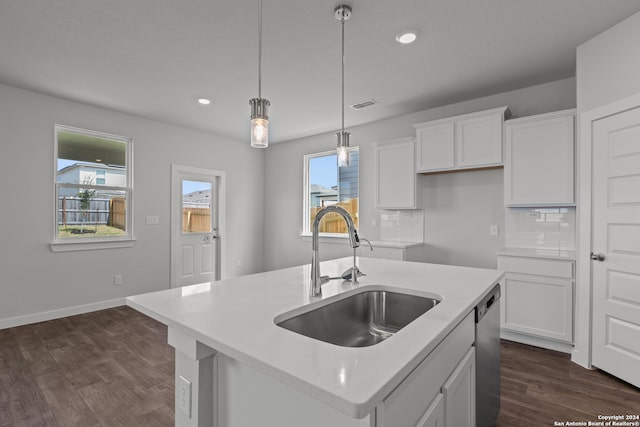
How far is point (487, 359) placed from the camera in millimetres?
1616

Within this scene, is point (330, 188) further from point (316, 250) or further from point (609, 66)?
point (316, 250)

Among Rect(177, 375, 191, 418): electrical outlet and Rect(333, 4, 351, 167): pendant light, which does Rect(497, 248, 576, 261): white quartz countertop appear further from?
Rect(177, 375, 191, 418): electrical outlet

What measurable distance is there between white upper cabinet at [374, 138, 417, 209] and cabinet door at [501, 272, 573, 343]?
1.45 metres

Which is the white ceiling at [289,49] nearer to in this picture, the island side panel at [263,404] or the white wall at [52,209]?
the white wall at [52,209]

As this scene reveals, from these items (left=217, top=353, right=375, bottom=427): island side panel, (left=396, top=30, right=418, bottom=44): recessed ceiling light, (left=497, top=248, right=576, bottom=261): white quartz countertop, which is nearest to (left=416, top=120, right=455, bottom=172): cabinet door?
(left=497, top=248, right=576, bottom=261): white quartz countertop

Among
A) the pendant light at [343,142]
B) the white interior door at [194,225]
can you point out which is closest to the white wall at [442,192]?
the white interior door at [194,225]

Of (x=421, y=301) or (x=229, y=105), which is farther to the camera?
(x=229, y=105)

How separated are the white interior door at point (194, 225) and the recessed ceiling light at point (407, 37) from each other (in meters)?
3.80

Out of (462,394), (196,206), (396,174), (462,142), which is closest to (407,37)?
(462,142)

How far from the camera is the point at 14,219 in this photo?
11.7 ft

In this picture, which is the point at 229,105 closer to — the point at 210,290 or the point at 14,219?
the point at 14,219

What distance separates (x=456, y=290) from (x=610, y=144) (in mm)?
2103

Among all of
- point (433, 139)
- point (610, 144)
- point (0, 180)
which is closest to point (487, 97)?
point (433, 139)

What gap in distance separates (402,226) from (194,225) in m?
3.36
